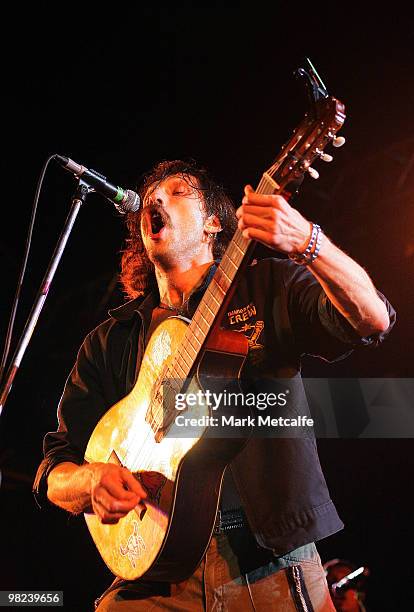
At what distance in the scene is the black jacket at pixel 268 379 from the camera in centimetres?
191

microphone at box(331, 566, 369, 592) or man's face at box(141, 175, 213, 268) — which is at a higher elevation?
man's face at box(141, 175, 213, 268)

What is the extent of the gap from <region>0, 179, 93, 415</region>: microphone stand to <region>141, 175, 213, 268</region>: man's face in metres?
0.36

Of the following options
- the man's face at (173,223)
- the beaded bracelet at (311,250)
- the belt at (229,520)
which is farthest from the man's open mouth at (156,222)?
the belt at (229,520)

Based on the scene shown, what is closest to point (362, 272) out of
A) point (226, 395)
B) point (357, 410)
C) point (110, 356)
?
point (226, 395)

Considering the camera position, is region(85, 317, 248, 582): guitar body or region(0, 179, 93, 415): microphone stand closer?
region(85, 317, 248, 582): guitar body

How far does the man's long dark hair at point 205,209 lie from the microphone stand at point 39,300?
0.55m

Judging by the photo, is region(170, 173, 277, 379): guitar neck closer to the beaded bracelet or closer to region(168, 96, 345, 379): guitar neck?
region(168, 96, 345, 379): guitar neck

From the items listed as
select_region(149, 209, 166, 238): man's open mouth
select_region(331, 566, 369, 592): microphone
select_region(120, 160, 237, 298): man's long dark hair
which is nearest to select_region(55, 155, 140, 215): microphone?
select_region(149, 209, 166, 238): man's open mouth

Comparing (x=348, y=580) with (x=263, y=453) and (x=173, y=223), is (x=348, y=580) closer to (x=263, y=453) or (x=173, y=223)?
(x=263, y=453)

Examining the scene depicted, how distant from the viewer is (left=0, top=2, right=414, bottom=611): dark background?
411 centimetres

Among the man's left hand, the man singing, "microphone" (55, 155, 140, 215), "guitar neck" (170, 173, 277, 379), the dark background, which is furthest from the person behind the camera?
the dark background

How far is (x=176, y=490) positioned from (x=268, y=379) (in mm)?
494

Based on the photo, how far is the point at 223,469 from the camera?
1.96 m

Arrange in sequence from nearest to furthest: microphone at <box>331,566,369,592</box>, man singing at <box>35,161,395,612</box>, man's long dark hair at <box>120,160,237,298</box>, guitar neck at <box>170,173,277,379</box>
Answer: man singing at <box>35,161,395,612</box>
guitar neck at <box>170,173,277,379</box>
man's long dark hair at <box>120,160,237,298</box>
microphone at <box>331,566,369,592</box>
